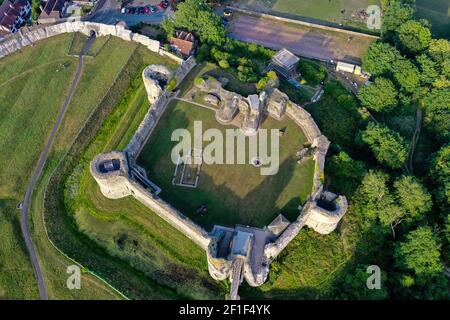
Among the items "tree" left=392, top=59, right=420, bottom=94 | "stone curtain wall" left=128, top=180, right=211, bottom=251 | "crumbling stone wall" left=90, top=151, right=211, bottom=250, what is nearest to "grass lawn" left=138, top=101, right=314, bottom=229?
"stone curtain wall" left=128, top=180, right=211, bottom=251

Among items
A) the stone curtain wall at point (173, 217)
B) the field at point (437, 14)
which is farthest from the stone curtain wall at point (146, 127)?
the field at point (437, 14)

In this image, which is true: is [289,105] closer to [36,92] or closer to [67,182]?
[67,182]

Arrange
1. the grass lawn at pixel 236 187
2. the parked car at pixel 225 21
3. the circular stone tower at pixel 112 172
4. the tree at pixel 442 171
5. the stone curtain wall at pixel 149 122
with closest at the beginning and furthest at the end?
the circular stone tower at pixel 112 172, the grass lawn at pixel 236 187, the stone curtain wall at pixel 149 122, the tree at pixel 442 171, the parked car at pixel 225 21

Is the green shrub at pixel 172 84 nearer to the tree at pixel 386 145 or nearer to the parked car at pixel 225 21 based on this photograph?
the parked car at pixel 225 21

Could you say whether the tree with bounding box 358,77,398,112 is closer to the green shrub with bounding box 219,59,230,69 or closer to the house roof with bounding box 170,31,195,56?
the green shrub with bounding box 219,59,230,69

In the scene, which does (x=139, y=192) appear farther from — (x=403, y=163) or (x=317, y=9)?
(x=317, y=9)

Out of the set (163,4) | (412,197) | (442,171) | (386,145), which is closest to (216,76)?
(163,4)
